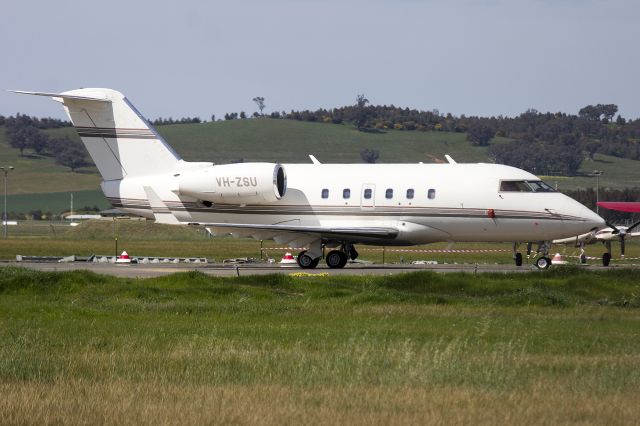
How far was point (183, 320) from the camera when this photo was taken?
687 inches

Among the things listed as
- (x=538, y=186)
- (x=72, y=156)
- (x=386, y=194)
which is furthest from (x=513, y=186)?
(x=72, y=156)

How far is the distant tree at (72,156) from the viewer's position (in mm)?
154875

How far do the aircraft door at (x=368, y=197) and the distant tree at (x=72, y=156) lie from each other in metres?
124

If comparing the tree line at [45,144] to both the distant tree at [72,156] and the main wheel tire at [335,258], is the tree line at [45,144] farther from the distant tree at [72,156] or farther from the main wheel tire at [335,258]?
the main wheel tire at [335,258]

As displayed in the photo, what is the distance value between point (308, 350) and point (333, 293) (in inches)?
306

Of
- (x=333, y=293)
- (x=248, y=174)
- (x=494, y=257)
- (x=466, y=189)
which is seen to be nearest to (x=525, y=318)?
(x=333, y=293)

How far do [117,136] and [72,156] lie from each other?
126m

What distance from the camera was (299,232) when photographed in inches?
1277

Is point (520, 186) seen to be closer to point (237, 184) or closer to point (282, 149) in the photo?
point (237, 184)

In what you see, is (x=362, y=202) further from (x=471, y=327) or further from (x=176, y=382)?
(x=176, y=382)

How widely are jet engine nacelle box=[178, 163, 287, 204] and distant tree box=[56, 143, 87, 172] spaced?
122 meters

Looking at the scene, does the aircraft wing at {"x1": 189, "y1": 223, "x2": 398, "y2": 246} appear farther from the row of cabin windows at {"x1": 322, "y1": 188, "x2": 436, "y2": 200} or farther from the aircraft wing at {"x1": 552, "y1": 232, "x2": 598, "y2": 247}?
the aircraft wing at {"x1": 552, "y1": 232, "x2": 598, "y2": 247}

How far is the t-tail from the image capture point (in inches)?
1344

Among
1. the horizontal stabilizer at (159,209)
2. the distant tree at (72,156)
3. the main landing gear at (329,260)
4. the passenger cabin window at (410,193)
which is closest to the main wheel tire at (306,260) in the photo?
the main landing gear at (329,260)
